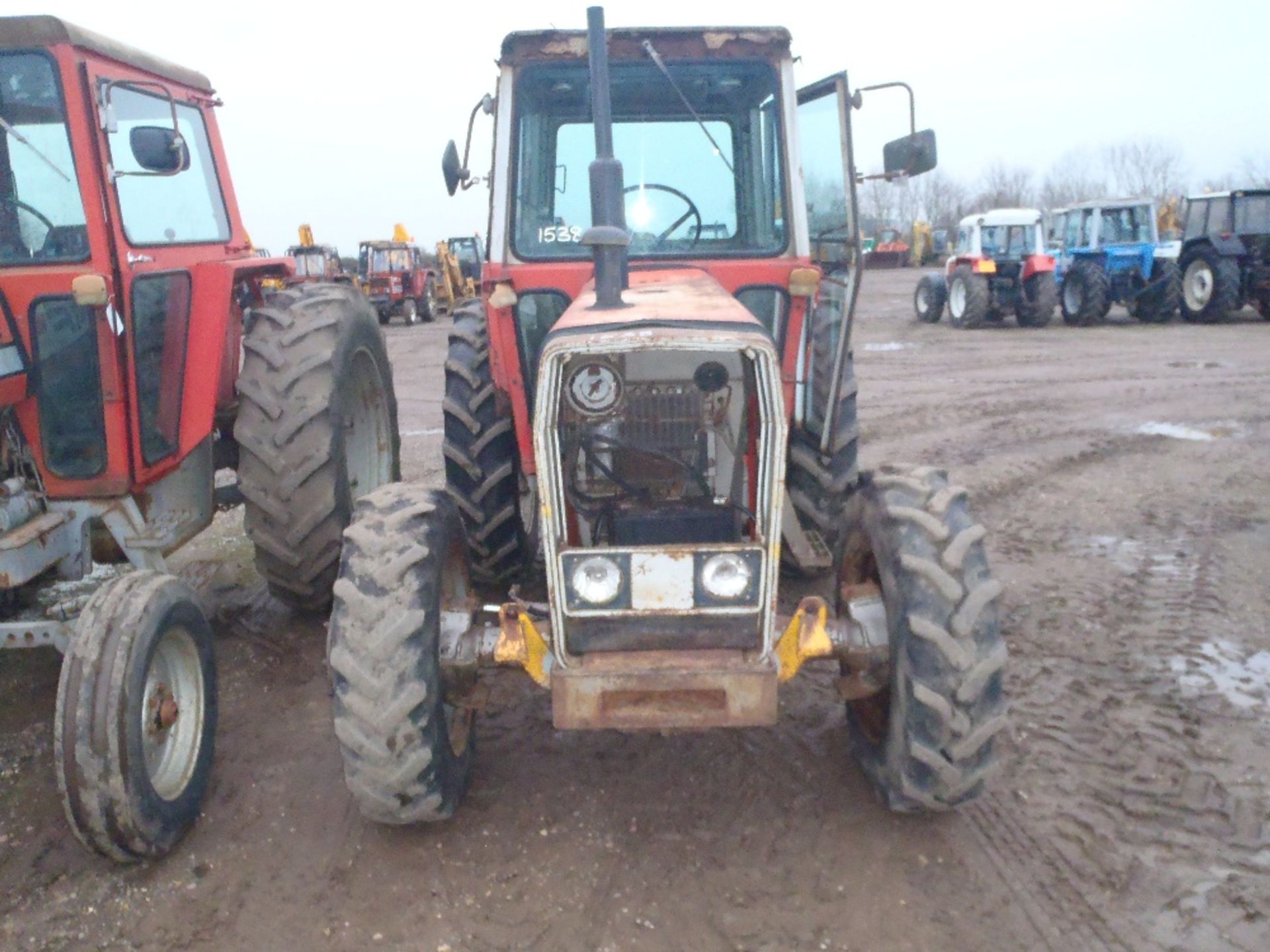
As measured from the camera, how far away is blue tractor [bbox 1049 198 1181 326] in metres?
16.6

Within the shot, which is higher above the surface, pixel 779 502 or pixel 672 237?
pixel 672 237

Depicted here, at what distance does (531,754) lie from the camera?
344 cm

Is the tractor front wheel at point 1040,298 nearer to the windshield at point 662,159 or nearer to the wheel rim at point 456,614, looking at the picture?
the windshield at point 662,159

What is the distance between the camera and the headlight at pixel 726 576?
2.68 meters

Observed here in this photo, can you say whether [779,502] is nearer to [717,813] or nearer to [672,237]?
[717,813]

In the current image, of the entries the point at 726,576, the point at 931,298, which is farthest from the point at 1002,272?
the point at 726,576

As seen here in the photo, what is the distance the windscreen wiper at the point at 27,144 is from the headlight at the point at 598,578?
224 centimetres

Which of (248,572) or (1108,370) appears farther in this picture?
(1108,370)

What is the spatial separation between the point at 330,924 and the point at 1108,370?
433 inches

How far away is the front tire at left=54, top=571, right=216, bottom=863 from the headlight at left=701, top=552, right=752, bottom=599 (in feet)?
5.06

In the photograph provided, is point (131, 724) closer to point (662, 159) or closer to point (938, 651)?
point (938, 651)

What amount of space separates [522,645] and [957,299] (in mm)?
16173

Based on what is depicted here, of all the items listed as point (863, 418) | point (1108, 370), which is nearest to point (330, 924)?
point (863, 418)

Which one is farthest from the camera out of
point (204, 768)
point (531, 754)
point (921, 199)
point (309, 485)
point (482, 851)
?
point (921, 199)
